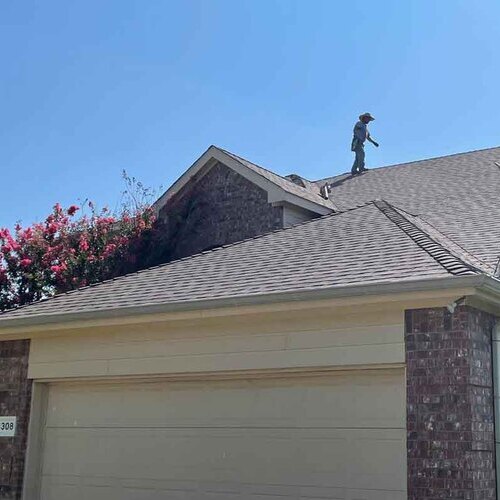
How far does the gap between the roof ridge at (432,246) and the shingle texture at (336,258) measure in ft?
0.04

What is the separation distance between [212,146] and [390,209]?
658 centimetres

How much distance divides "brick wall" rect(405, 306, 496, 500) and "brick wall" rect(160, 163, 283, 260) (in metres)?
8.08

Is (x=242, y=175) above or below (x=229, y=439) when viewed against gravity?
above

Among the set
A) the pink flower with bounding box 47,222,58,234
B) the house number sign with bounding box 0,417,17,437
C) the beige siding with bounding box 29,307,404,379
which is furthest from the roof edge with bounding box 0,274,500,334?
the pink flower with bounding box 47,222,58,234

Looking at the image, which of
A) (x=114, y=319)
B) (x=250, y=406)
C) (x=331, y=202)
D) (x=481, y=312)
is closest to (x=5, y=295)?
(x=331, y=202)

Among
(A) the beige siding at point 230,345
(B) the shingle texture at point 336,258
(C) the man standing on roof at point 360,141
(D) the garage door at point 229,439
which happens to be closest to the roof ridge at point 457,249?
(B) the shingle texture at point 336,258

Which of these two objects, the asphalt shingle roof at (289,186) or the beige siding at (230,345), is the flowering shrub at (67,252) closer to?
the asphalt shingle roof at (289,186)

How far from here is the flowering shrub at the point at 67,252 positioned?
709 inches

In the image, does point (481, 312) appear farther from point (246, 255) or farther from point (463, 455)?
point (246, 255)

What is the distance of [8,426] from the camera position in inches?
450

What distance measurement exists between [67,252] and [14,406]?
24.1 ft

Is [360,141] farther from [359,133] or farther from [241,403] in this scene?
[241,403]

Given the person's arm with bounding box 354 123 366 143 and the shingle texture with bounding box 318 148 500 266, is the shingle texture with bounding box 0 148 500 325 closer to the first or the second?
the shingle texture with bounding box 318 148 500 266

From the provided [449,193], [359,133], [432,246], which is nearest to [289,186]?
[449,193]
